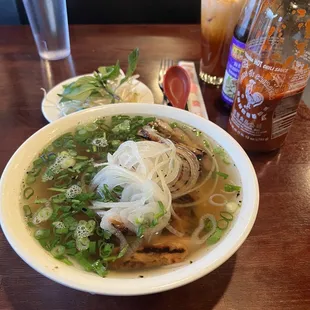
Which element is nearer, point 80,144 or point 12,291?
point 12,291

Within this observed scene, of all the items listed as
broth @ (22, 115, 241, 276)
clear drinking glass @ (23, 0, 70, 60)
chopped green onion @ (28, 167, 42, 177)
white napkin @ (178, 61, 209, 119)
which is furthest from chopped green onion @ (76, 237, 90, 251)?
clear drinking glass @ (23, 0, 70, 60)

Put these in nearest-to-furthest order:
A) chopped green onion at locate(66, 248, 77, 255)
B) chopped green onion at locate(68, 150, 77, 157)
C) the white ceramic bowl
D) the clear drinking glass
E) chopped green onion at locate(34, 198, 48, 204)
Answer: the white ceramic bowl → chopped green onion at locate(66, 248, 77, 255) → chopped green onion at locate(34, 198, 48, 204) → chopped green onion at locate(68, 150, 77, 157) → the clear drinking glass

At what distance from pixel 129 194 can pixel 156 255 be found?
150mm

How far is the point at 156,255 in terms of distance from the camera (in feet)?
2.36

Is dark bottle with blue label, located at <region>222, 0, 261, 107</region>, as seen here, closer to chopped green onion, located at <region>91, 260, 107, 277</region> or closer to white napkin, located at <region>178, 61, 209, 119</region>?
white napkin, located at <region>178, 61, 209, 119</region>

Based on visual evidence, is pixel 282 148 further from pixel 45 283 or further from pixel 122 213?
pixel 45 283

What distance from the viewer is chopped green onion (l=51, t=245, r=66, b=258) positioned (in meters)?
0.68

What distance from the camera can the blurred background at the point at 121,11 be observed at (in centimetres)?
199

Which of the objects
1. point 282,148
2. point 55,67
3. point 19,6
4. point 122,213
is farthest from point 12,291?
point 19,6

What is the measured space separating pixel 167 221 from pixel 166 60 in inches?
35.0

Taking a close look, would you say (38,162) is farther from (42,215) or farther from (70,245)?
(70,245)

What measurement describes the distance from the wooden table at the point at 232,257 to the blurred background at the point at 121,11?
0.44 m

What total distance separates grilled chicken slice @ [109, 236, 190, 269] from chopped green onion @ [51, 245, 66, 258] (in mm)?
100

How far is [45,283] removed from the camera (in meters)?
0.75
